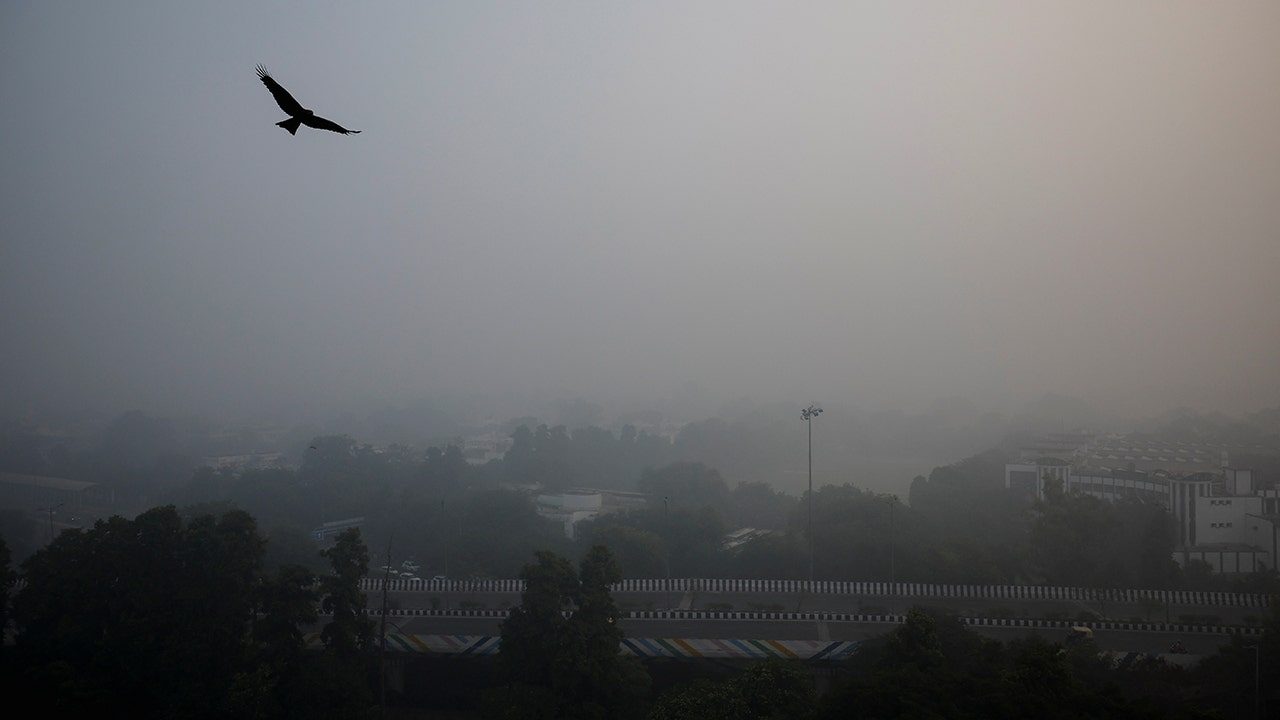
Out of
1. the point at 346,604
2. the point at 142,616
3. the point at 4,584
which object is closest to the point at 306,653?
the point at 346,604

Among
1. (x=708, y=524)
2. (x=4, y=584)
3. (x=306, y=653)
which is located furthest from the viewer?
(x=708, y=524)

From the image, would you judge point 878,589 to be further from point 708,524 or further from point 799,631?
point 708,524

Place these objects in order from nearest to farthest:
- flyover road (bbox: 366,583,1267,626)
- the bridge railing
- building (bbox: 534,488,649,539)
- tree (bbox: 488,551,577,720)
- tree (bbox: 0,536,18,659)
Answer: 1. tree (bbox: 488,551,577,720)
2. tree (bbox: 0,536,18,659)
3. flyover road (bbox: 366,583,1267,626)
4. the bridge railing
5. building (bbox: 534,488,649,539)

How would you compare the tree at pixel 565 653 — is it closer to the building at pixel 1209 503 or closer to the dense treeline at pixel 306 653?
the dense treeline at pixel 306 653

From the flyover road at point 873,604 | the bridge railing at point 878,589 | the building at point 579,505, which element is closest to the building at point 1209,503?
the bridge railing at point 878,589

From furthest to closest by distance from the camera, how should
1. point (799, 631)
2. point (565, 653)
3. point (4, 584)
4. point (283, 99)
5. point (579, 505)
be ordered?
point (579, 505) → point (799, 631) → point (4, 584) → point (565, 653) → point (283, 99)

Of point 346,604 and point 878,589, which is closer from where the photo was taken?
point 346,604

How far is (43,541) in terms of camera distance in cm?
2828

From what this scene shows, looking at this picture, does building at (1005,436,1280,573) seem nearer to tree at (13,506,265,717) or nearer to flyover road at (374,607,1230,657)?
flyover road at (374,607,1230,657)

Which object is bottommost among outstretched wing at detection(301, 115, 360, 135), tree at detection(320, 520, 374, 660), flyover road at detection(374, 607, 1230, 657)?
flyover road at detection(374, 607, 1230, 657)

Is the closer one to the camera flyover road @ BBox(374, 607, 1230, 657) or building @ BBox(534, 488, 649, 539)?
flyover road @ BBox(374, 607, 1230, 657)

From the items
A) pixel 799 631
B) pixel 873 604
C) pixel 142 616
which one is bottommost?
pixel 799 631

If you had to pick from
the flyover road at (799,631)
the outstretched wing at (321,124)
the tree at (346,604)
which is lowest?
the flyover road at (799,631)

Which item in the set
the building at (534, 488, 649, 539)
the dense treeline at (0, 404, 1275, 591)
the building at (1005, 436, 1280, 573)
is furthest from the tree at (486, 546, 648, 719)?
the building at (534, 488, 649, 539)
